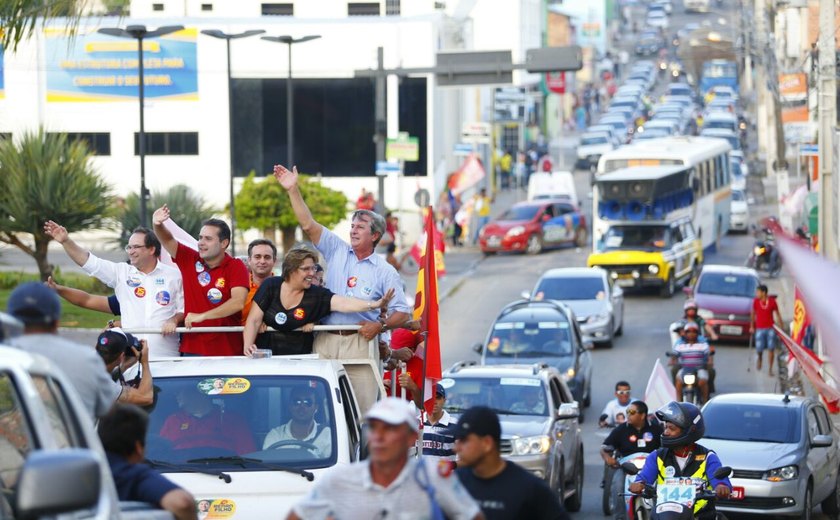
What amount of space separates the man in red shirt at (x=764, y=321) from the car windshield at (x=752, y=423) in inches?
369

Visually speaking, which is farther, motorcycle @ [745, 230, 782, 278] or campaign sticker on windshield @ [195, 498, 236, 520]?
motorcycle @ [745, 230, 782, 278]

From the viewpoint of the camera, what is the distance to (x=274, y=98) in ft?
173

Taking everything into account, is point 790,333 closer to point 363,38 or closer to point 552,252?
point 552,252

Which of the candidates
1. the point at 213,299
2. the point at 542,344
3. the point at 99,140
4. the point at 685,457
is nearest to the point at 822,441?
the point at 685,457

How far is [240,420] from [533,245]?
1523 inches

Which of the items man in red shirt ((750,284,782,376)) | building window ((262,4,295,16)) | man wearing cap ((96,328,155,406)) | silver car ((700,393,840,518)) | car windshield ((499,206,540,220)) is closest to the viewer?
man wearing cap ((96,328,155,406))

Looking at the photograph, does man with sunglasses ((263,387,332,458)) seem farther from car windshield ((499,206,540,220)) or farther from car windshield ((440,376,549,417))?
car windshield ((499,206,540,220))

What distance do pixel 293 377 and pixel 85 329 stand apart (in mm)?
19518

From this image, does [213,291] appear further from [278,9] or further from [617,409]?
[278,9]

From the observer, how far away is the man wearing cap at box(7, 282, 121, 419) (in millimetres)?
6250

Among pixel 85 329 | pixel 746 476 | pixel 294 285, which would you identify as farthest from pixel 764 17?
pixel 294 285

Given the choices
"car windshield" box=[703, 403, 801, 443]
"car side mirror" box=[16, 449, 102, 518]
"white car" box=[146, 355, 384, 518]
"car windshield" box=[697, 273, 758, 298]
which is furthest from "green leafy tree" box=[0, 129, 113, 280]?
"car side mirror" box=[16, 449, 102, 518]

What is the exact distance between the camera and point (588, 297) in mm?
32281

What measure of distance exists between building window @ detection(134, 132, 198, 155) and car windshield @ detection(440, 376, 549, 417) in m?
36.2
